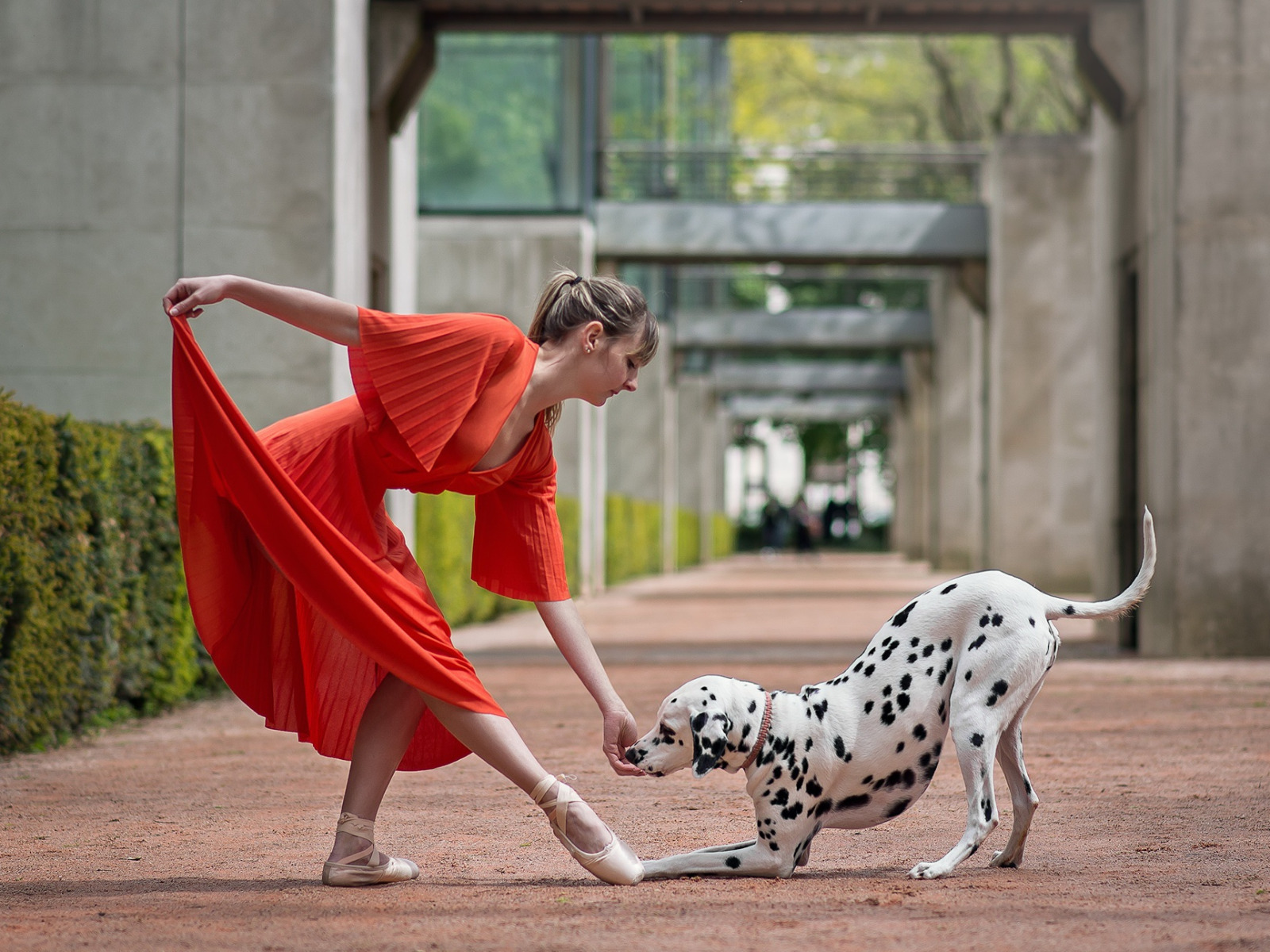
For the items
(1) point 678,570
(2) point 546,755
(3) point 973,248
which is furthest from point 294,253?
(1) point 678,570

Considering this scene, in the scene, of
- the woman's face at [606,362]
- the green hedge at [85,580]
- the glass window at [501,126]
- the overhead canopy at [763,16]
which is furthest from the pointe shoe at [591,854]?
A: the glass window at [501,126]

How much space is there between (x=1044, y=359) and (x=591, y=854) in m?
19.4

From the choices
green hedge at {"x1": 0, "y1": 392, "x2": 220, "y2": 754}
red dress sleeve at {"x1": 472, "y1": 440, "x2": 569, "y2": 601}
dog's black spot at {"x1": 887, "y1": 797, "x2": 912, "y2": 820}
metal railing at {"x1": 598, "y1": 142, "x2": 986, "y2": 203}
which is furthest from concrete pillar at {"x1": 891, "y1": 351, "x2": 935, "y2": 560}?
red dress sleeve at {"x1": 472, "y1": 440, "x2": 569, "y2": 601}

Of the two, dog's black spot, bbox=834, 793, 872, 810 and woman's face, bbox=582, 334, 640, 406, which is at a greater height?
woman's face, bbox=582, 334, 640, 406

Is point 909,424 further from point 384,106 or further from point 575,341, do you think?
point 575,341

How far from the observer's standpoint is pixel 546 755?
6.99m

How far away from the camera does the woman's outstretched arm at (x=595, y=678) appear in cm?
399

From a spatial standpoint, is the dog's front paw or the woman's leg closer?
the woman's leg

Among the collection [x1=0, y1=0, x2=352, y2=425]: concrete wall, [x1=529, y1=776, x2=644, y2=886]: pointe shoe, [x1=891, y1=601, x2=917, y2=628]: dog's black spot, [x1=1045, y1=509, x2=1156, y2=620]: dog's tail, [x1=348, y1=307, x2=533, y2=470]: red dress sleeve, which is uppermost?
[x1=0, y1=0, x2=352, y2=425]: concrete wall

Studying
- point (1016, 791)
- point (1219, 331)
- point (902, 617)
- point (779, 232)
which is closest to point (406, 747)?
point (902, 617)

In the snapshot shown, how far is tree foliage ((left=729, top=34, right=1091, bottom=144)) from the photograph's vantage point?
1344 inches

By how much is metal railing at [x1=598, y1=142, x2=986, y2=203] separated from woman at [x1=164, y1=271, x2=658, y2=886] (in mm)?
19647

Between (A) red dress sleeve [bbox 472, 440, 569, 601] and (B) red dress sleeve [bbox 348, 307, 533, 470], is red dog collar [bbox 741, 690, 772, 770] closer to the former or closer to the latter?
(A) red dress sleeve [bbox 472, 440, 569, 601]

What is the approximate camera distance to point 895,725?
164 inches
